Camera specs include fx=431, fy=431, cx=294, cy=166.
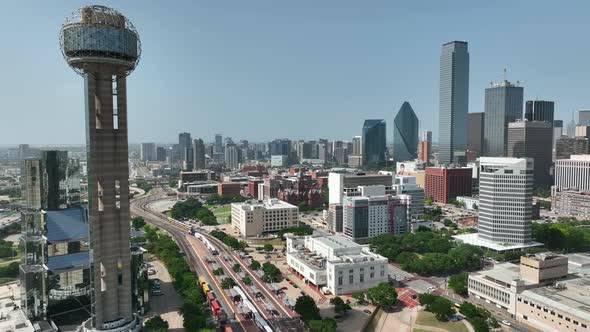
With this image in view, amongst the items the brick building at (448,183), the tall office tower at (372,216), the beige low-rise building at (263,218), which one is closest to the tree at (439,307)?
the tall office tower at (372,216)

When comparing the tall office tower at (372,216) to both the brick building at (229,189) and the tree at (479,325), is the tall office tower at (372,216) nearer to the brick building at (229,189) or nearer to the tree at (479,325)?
the tree at (479,325)

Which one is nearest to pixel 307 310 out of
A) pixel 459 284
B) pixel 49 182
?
pixel 459 284

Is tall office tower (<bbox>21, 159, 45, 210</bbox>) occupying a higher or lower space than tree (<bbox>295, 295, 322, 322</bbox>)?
higher

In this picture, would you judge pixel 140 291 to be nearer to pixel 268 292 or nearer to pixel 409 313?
pixel 268 292

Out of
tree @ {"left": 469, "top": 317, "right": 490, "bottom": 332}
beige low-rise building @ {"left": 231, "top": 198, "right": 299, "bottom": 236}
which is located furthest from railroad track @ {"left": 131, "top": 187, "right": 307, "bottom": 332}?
tree @ {"left": 469, "top": 317, "right": 490, "bottom": 332}

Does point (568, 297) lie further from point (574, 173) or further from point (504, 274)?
point (574, 173)

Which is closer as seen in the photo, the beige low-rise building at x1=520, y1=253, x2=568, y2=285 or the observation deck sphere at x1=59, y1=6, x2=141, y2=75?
the observation deck sphere at x1=59, y1=6, x2=141, y2=75

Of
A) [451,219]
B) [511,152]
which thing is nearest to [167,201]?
[451,219]

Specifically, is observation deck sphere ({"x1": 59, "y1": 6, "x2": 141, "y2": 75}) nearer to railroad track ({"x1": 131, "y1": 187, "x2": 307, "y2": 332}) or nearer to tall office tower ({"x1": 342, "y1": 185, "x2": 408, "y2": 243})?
railroad track ({"x1": 131, "y1": 187, "x2": 307, "y2": 332})
